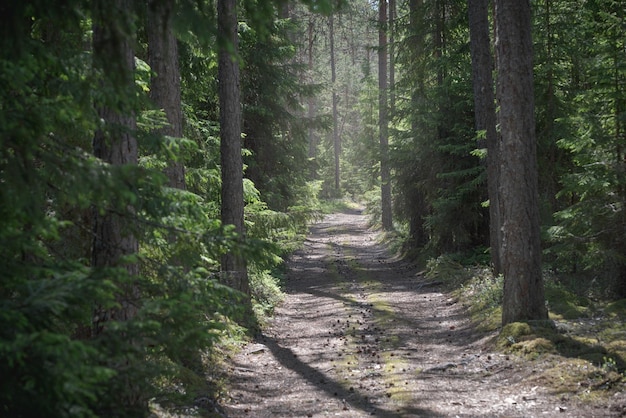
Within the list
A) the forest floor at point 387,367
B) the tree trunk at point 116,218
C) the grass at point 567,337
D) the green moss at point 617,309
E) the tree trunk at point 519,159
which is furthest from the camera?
the green moss at point 617,309

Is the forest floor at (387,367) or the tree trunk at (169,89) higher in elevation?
the tree trunk at (169,89)

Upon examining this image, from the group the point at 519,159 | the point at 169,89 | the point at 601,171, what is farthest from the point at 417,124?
the point at 169,89

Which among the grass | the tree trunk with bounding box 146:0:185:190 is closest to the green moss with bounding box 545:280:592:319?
the grass

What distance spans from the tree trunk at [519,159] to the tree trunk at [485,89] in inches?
163

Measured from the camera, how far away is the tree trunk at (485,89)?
14.1 m

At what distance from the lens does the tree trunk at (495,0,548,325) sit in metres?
9.82

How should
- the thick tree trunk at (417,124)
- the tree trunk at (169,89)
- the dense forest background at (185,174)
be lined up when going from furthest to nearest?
the thick tree trunk at (417,124), the tree trunk at (169,89), the dense forest background at (185,174)

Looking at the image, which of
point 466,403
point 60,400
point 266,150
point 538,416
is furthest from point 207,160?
point 60,400

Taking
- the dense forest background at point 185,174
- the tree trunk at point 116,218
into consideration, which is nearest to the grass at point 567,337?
the dense forest background at point 185,174

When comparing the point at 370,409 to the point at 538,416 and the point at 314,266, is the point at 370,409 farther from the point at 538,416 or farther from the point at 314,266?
the point at 314,266

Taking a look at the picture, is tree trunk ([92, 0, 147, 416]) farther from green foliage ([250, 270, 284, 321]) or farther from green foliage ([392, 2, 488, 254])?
green foliage ([392, 2, 488, 254])

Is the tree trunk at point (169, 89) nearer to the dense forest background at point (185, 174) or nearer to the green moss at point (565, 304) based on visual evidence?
the dense forest background at point (185, 174)

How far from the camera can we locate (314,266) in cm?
2245

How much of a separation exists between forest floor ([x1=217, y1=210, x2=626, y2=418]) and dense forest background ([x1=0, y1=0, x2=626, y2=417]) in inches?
36.1
